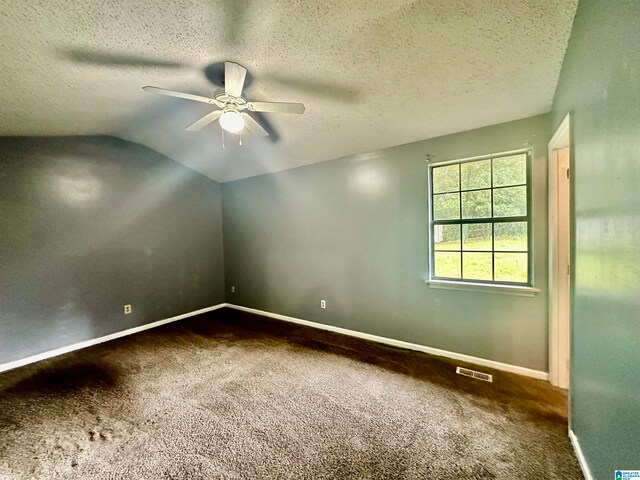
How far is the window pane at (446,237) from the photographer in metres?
2.71

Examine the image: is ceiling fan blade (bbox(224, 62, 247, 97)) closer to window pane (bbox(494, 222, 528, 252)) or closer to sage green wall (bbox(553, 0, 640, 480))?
sage green wall (bbox(553, 0, 640, 480))

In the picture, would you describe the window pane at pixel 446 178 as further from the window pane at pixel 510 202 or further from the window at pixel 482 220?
the window pane at pixel 510 202

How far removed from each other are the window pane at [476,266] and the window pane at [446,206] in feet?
Answer: 1.46

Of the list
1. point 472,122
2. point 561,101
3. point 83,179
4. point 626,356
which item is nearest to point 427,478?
point 626,356

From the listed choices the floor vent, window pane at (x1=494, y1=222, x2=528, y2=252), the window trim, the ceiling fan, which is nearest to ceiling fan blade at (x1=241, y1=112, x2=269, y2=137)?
the ceiling fan

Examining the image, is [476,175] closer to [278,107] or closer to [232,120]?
[278,107]

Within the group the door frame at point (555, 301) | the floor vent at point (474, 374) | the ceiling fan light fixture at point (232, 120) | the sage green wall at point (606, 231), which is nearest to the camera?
the sage green wall at point (606, 231)

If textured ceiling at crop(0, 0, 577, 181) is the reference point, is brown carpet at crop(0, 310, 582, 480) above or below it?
below

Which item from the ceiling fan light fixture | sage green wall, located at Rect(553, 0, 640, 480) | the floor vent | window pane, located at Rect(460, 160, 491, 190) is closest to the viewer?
sage green wall, located at Rect(553, 0, 640, 480)

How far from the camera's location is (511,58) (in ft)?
5.48

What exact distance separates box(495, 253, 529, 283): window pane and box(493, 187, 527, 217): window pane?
0.40 m

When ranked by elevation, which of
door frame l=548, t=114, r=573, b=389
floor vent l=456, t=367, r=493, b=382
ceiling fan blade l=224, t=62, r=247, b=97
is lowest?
floor vent l=456, t=367, r=493, b=382

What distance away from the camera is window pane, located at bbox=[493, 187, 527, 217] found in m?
2.37

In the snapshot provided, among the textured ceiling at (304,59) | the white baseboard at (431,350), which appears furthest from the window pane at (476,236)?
the white baseboard at (431,350)
